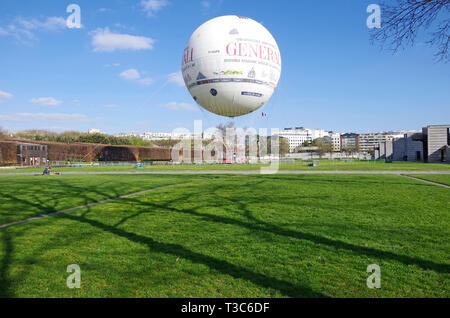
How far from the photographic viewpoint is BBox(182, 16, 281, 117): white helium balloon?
1033 centimetres

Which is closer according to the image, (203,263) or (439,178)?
(203,263)

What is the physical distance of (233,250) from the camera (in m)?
5.45

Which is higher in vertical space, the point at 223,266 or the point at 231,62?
the point at 231,62

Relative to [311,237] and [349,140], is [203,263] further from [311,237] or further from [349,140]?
[349,140]

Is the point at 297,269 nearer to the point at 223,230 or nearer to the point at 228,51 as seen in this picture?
the point at 223,230

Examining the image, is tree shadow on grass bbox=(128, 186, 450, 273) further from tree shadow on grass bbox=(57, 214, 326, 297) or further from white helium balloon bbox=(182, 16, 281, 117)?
white helium balloon bbox=(182, 16, 281, 117)

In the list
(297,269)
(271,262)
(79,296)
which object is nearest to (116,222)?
(79,296)

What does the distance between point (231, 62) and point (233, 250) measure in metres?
7.22

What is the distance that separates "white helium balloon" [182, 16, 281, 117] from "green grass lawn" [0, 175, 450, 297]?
172 inches

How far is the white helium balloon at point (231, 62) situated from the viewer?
33.9 feet

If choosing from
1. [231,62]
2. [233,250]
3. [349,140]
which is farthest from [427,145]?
[349,140]

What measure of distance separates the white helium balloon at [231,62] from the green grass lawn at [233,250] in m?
4.36

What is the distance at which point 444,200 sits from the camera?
10.5 m
